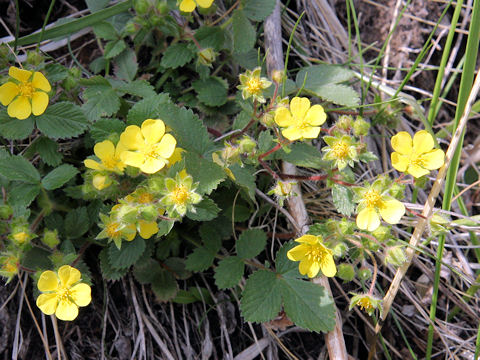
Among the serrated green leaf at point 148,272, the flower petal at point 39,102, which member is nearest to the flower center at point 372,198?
the serrated green leaf at point 148,272

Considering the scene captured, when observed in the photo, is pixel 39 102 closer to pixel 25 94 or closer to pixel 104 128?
pixel 25 94

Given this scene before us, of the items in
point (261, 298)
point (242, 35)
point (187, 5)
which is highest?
point (187, 5)

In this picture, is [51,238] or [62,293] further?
[51,238]

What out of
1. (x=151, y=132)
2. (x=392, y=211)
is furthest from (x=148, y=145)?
(x=392, y=211)

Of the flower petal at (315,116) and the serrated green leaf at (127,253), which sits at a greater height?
the flower petal at (315,116)

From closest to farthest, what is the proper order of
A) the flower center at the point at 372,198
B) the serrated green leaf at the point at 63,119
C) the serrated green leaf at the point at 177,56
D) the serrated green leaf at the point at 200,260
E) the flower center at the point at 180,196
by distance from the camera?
the flower center at the point at 180,196 → the flower center at the point at 372,198 → the serrated green leaf at the point at 63,119 → the serrated green leaf at the point at 200,260 → the serrated green leaf at the point at 177,56

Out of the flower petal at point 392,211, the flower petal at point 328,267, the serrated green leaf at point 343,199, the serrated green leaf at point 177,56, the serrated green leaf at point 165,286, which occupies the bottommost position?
the serrated green leaf at point 165,286

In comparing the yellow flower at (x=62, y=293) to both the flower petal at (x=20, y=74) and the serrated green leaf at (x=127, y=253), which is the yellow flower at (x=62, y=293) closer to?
the serrated green leaf at (x=127, y=253)
